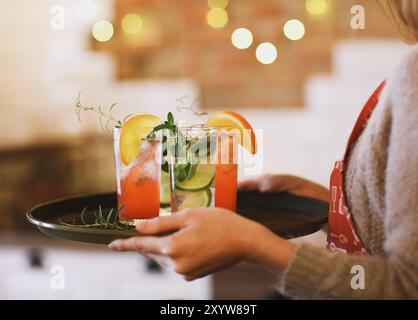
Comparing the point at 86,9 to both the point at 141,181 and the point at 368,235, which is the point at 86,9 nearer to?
the point at 141,181

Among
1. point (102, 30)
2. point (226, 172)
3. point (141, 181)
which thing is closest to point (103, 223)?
point (141, 181)

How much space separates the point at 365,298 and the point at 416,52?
1.10 ft

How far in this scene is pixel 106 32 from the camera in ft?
7.96

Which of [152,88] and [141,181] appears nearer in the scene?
[141,181]

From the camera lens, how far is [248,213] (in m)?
1.32

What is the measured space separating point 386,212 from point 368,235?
4.0 inches

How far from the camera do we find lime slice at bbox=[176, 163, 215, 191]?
3.65 ft

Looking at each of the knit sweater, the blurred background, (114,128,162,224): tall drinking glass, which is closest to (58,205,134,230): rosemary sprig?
(114,128,162,224): tall drinking glass

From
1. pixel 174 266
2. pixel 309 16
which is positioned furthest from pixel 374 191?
pixel 309 16

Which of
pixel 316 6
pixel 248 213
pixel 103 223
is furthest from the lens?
pixel 316 6
